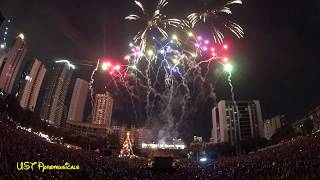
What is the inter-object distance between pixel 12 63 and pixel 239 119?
105m

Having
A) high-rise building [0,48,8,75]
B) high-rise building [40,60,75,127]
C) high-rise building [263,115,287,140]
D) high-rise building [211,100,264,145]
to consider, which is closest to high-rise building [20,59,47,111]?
high-rise building [40,60,75,127]

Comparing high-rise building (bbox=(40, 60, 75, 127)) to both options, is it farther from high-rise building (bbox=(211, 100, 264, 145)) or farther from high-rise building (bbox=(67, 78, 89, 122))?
high-rise building (bbox=(211, 100, 264, 145))

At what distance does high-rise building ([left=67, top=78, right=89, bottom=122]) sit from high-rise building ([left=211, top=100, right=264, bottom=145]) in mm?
70169

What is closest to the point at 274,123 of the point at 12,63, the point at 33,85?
the point at 33,85

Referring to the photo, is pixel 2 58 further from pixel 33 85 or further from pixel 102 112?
pixel 102 112

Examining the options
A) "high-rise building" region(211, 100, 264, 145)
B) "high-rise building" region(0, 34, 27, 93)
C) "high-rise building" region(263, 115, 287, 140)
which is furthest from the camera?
"high-rise building" region(263, 115, 287, 140)

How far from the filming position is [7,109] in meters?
85.7

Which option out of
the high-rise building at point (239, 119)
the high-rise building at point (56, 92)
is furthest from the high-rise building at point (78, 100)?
the high-rise building at point (239, 119)

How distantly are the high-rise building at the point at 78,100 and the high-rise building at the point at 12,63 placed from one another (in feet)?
143

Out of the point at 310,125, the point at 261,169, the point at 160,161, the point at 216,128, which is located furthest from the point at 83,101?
the point at 261,169

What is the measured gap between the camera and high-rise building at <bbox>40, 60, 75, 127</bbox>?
163750mm

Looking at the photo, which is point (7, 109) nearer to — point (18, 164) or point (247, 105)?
point (18, 164)

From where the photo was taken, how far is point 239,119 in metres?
163

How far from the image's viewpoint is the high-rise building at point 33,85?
140m
